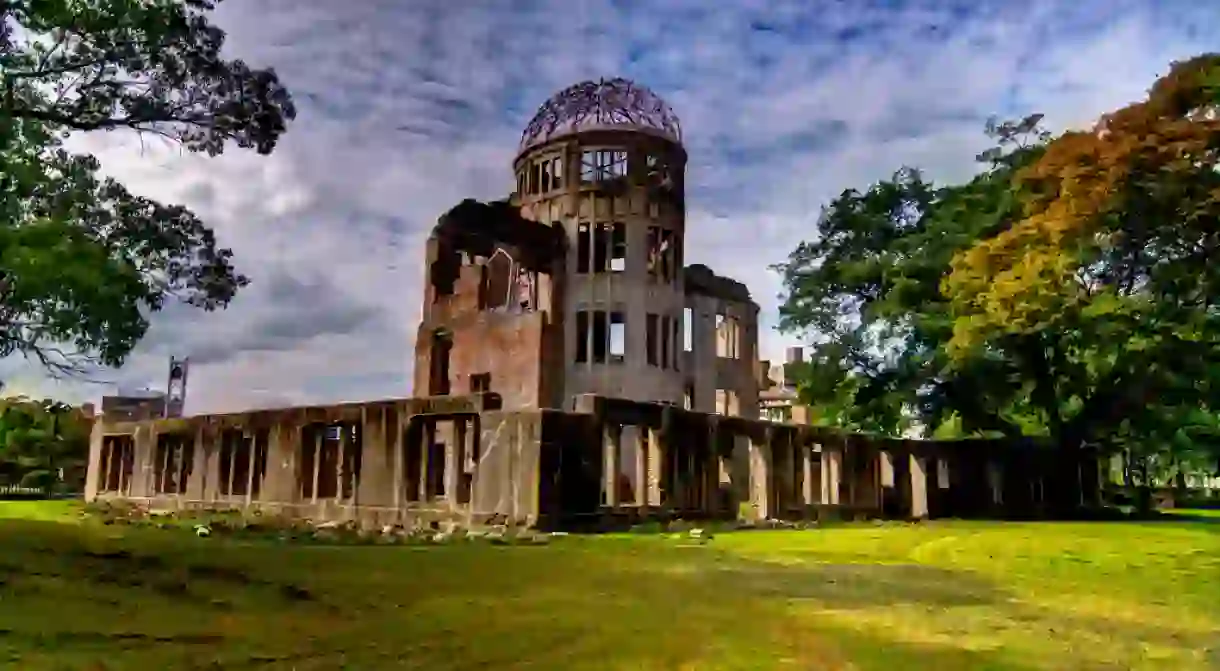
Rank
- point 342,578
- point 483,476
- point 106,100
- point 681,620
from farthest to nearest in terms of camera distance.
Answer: point 483,476
point 106,100
point 342,578
point 681,620

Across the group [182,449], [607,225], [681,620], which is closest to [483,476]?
[681,620]

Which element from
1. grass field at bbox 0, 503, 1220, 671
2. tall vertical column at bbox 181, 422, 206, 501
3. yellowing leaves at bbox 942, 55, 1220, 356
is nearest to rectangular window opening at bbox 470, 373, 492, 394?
tall vertical column at bbox 181, 422, 206, 501

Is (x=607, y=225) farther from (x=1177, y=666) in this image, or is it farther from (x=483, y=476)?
(x=1177, y=666)

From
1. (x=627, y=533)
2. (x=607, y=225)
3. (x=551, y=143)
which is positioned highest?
(x=551, y=143)

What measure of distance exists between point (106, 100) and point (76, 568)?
6.65m

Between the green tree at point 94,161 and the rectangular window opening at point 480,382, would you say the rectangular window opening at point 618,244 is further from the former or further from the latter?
the green tree at point 94,161

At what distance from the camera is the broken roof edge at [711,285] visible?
132 ft

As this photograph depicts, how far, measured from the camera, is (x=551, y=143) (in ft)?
118

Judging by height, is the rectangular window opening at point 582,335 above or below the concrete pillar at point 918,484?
above

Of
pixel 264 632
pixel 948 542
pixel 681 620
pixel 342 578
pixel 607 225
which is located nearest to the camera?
pixel 264 632

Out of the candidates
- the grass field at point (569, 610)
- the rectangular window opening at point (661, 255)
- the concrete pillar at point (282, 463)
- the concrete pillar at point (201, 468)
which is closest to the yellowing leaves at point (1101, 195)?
the grass field at point (569, 610)

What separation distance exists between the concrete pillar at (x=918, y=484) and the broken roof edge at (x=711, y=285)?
1337 cm

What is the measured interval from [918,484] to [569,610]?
24.0m

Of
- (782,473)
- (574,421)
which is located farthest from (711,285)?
(574,421)
